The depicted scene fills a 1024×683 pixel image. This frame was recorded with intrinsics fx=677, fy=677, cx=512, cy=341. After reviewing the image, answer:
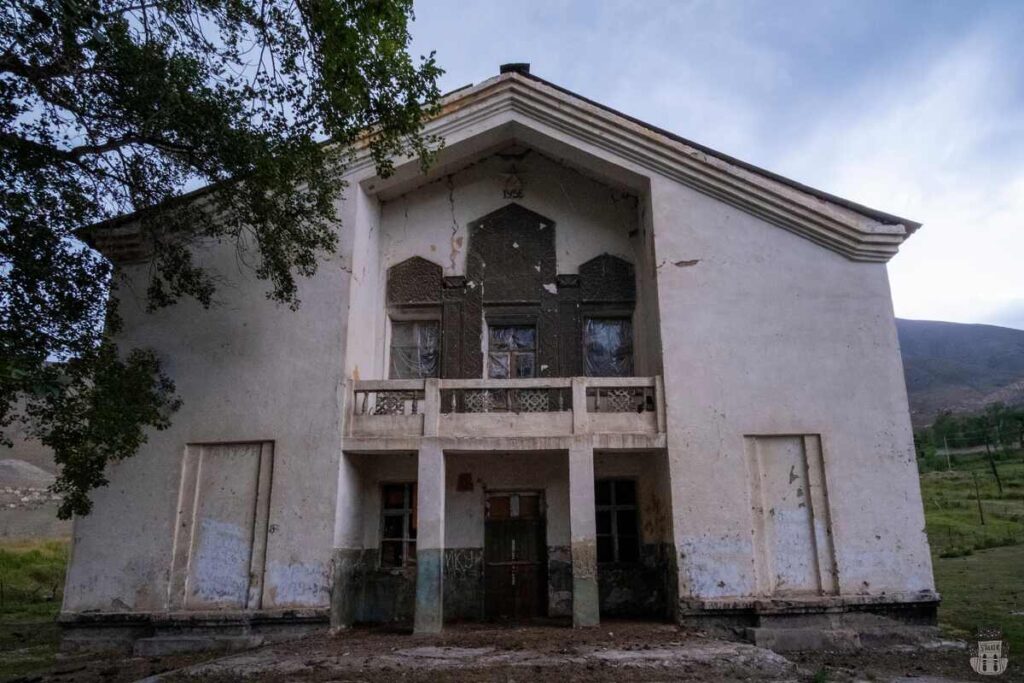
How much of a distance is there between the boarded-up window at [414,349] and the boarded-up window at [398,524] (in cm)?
191

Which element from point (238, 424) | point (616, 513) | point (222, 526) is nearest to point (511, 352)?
point (616, 513)

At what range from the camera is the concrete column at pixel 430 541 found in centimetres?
924

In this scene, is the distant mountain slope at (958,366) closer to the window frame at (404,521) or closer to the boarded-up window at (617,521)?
the boarded-up window at (617,521)

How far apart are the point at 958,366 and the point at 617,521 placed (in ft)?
400

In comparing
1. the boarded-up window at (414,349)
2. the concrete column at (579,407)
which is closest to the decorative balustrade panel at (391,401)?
the boarded-up window at (414,349)

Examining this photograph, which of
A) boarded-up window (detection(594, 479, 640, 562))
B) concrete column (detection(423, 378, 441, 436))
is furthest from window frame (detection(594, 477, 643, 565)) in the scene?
concrete column (detection(423, 378, 441, 436))

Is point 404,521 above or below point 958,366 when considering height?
below

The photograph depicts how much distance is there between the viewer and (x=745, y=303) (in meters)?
10.3

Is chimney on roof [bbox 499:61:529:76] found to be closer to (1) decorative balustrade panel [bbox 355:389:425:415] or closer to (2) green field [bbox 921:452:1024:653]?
(1) decorative balustrade panel [bbox 355:389:425:415]

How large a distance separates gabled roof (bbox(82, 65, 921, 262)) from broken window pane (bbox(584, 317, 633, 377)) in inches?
104

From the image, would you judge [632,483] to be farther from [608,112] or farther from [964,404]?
[964,404]

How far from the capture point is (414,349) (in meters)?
11.9

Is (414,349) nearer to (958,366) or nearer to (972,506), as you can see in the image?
(972,506)

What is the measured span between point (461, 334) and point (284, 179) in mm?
4324
